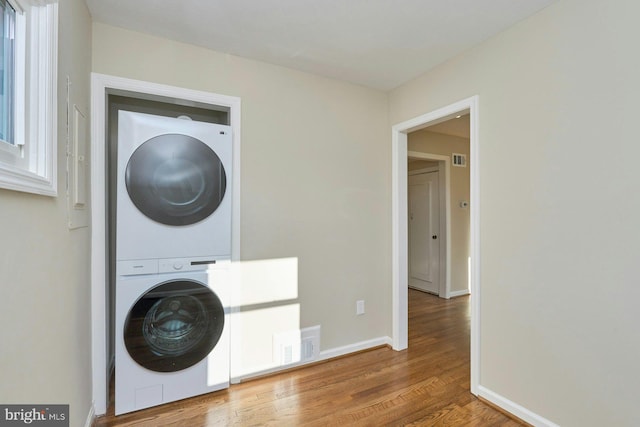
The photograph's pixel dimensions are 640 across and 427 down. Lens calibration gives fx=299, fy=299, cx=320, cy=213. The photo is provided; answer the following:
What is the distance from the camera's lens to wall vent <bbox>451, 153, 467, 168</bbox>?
4839mm

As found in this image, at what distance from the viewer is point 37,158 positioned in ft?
3.84

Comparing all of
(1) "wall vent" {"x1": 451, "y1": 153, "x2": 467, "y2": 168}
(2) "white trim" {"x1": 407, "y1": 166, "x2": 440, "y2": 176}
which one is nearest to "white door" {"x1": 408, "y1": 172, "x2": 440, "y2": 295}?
(2) "white trim" {"x1": 407, "y1": 166, "x2": 440, "y2": 176}

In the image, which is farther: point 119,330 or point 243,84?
point 243,84

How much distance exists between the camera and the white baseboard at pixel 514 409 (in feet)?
5.97

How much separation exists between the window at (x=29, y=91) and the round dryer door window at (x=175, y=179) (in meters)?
0.69

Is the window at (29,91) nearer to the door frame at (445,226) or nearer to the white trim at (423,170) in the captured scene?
the door frame at (445,226)

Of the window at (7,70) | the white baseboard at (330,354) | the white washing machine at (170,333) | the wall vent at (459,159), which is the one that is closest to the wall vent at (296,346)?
the white baseboard at (330,354)

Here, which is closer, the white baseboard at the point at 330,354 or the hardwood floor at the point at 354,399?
the hardwood floor at the point at 354,399

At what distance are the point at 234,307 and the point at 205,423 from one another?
29.3 inches

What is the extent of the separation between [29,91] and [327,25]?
166 centimetres

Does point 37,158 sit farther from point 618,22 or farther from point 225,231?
point 618,22

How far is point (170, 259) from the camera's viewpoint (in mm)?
2029

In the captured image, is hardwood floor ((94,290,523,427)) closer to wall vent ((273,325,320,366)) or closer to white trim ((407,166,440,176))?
wall vent ((273,325,320,366))

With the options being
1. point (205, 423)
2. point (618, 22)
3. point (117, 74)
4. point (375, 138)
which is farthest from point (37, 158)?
point (618, 22)
